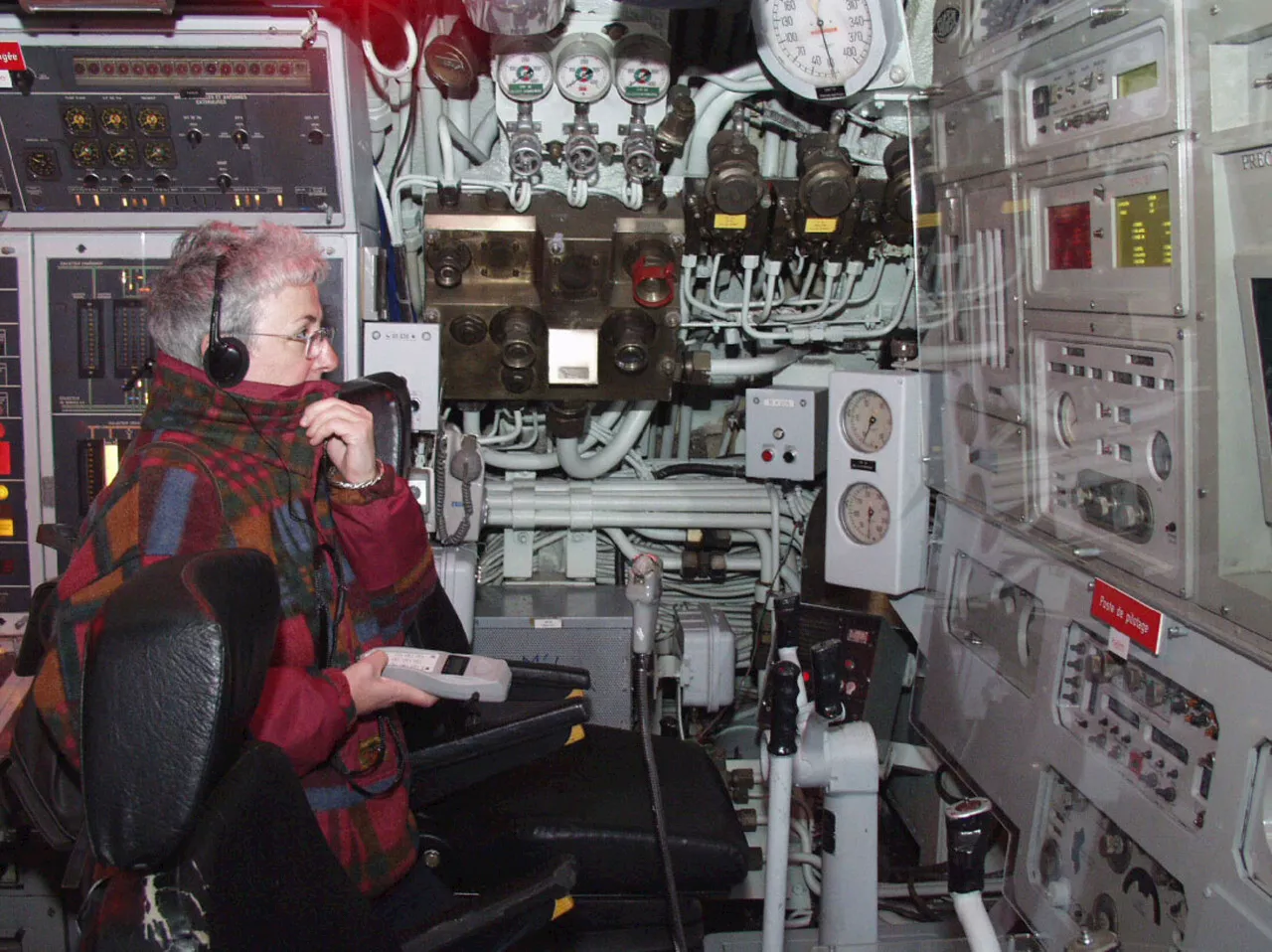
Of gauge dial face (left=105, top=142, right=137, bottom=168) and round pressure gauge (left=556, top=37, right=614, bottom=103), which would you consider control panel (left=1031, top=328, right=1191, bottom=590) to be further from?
gauge dial face (left=105, top=142, right=137, bottom=168)

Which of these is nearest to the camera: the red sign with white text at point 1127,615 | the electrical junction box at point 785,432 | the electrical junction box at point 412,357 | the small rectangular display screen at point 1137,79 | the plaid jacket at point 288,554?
the plaid jacket at point 288,554

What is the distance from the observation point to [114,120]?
293 cm

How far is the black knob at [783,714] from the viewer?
6.19 ft

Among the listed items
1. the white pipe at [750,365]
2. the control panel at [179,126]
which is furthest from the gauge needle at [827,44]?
the control panel at [179,126]

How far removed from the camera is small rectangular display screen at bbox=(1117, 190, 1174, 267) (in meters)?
1.88

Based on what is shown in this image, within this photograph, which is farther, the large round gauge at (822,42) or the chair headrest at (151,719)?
the large round gauge at (822,42)

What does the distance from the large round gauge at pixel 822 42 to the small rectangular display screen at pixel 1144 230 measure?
110 cm

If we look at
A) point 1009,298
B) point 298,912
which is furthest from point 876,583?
point 298,912

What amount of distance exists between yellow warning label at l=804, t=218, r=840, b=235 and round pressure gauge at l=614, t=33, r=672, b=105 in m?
0.56

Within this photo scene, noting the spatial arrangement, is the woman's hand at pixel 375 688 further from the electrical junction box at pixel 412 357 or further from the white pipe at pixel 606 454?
the white pipe at pixel 606 454

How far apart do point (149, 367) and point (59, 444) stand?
337mm

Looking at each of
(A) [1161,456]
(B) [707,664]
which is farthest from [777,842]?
(B) [707,664]

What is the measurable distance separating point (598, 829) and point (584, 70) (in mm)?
2063

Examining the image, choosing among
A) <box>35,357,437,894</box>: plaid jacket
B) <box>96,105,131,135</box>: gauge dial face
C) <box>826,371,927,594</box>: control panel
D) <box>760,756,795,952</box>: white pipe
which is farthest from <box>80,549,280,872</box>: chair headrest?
<box>96,105,131,135</box>: gauge dial face
